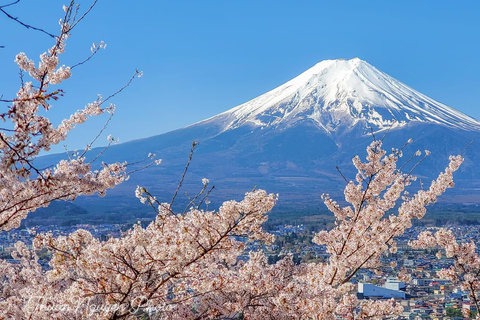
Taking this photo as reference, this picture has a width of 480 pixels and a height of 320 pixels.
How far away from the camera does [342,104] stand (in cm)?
11156

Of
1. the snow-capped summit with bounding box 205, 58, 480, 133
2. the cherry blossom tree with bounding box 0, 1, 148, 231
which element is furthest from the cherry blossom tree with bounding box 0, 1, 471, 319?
the snow-capped summit with bounding box 205, 58, 480, 133

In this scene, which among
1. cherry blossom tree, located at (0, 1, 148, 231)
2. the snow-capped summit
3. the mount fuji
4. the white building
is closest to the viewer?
cherry blossom tree, located at (0, 1, 148, 231)

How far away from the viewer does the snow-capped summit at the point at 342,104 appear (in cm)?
10506

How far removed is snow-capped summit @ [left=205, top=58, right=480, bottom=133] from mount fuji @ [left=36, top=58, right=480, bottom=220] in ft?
0.72

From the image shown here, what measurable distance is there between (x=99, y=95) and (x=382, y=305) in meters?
2.64

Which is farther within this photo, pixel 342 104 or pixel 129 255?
pixel 342 104

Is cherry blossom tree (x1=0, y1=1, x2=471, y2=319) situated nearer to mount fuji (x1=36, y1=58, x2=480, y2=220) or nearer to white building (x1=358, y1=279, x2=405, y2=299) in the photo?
white building (x1=358, y1=279, x2=405, y2=299)

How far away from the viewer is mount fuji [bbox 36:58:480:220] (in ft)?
262

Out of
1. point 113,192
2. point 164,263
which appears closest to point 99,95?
point 164,263

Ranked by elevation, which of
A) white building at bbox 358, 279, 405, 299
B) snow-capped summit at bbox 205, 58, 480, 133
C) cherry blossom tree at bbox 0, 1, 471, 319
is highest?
snow-capped summit at bbox 205, 58, 480, 133

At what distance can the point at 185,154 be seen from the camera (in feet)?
314

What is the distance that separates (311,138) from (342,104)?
15.8 metres

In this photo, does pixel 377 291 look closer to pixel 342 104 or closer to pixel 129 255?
pixel 129 255

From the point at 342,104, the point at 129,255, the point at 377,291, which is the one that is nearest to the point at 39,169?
the point at 129,255
